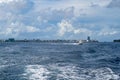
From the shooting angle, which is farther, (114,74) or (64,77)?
(114,74)

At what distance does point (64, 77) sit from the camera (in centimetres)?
4097

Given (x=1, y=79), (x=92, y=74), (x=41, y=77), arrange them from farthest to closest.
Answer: (x=92, y=74) → (x=41, y=77) → (x=1, y=79)

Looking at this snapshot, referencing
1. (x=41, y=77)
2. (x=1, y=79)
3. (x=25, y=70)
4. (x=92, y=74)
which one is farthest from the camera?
(x=25, y=70)

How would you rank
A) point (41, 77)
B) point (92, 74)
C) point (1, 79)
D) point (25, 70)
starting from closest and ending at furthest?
1. point (1, 79)
2. point (41, 77)
3. point (92, 74)
4. point (25, 70)

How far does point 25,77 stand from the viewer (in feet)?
134

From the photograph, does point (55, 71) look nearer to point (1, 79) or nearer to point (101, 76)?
point (101, 76)

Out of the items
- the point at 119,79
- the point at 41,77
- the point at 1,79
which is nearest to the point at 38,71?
the point at 41,77

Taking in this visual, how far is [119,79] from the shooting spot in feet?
131

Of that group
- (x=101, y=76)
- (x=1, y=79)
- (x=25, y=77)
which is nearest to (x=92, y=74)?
(x=101, y=76)

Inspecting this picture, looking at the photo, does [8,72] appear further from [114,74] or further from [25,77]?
[114,74]

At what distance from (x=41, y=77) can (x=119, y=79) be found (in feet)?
29.8

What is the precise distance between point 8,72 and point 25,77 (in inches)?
179

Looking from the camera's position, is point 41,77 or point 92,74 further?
point 92,74

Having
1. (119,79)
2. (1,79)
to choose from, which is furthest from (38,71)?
(119,79)
